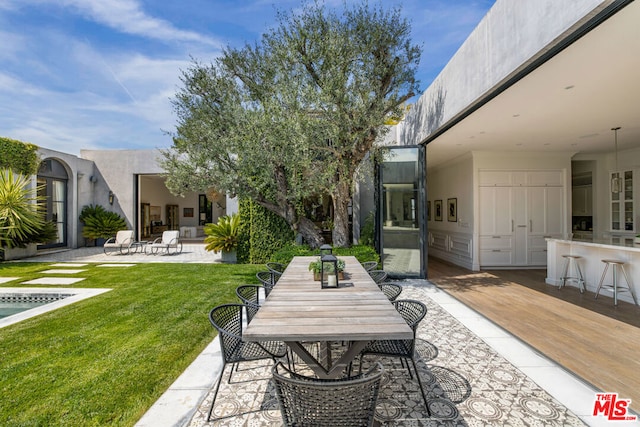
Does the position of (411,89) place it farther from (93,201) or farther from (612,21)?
(93,201)

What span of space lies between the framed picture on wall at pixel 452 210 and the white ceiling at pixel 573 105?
1.67m

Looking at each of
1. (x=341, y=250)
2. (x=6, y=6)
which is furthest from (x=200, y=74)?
(x=341, y=250)

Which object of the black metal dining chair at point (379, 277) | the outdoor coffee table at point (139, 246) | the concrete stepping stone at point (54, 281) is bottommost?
the concrete stepping stone at point (54, 281)

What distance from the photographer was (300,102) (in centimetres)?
550

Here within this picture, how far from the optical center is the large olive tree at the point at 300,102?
5426 millimetres

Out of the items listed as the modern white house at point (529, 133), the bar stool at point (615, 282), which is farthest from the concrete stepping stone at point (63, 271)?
the bar stool at point (615, 282)

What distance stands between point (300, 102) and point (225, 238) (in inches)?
192

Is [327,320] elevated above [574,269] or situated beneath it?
elevated above

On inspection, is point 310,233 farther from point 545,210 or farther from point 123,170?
point 123,170

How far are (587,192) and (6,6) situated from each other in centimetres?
1386

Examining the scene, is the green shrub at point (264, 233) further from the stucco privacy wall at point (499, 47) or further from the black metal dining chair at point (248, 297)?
the black metal dining chair at point (248, 297)

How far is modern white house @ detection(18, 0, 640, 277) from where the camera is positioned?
2.77 metres

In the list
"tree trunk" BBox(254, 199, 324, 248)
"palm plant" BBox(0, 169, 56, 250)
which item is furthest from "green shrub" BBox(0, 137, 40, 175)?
"tree trunk" BBox(254, 199, 324, 248)

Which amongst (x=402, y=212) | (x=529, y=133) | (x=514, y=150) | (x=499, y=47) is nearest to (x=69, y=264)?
(x=402, y=212)
